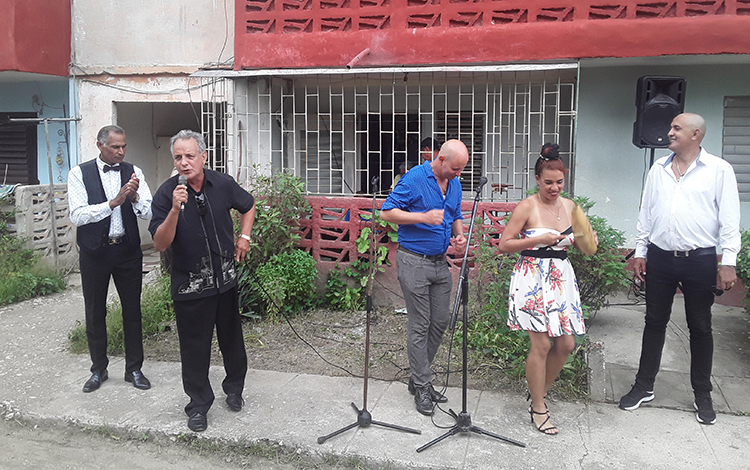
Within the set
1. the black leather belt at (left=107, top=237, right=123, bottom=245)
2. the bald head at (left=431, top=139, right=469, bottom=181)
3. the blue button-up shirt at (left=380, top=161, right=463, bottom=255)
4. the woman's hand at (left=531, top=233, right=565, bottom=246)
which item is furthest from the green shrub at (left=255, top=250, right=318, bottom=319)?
the woman's hand at (left=531, top=233, right=565, bottom=246)

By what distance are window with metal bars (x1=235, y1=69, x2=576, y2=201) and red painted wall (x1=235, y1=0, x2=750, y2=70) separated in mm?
435

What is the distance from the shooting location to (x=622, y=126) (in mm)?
7480

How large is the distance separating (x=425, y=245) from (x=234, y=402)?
1.71 m

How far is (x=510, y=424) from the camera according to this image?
413cm

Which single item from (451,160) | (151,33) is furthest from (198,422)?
(151,33)

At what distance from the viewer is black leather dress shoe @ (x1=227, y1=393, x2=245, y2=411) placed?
435 cm

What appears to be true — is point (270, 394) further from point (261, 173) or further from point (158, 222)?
point (261, 173)

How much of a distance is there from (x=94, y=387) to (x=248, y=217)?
1.86m

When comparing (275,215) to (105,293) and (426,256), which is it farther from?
(426,256)

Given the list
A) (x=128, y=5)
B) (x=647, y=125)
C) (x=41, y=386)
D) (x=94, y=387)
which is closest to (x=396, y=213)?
(x=94, y=387)

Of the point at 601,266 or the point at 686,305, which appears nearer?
the point at 686,305

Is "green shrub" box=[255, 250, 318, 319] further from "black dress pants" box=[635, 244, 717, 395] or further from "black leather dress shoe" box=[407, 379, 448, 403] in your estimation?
"black dress pants" box=[635, 244, 717, 395]

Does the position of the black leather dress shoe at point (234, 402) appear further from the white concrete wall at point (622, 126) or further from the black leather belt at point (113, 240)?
the white concrete wall at point (622, 126)

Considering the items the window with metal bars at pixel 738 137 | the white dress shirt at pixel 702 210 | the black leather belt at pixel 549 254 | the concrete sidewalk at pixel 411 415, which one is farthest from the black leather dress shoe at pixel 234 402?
the window with metal bars at pixel 738 137
